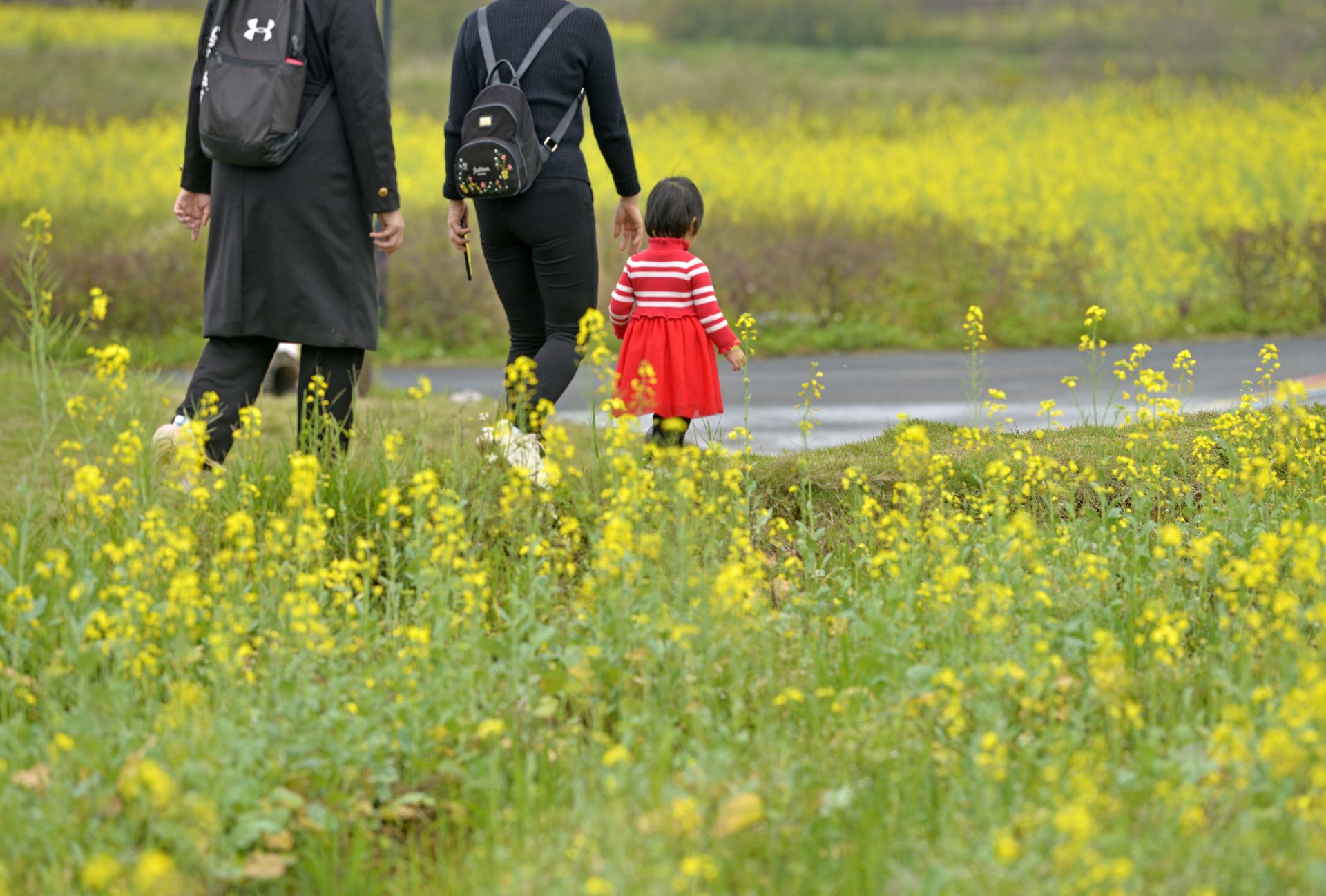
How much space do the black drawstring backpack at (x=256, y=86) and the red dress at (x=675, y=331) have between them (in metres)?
1.31

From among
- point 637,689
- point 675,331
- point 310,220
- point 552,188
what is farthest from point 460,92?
point 637,689

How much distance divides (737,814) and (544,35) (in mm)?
3013

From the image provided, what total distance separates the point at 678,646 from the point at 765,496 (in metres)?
1.62

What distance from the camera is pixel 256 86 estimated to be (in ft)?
14.6

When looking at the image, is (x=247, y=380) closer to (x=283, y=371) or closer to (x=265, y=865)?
(x=265, y=865)

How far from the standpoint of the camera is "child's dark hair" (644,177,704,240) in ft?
16.7

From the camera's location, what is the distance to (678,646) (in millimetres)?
3338

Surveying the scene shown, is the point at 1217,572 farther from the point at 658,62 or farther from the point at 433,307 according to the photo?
the point at 658,62

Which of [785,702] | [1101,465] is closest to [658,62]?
[1101,465]

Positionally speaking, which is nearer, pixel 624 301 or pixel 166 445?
pixel 166 445

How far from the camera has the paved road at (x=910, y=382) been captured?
833cm

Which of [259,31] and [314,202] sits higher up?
[259,31]

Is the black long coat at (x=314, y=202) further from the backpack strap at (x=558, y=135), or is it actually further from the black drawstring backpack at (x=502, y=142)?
the backpack strap at (x=558, y=135)

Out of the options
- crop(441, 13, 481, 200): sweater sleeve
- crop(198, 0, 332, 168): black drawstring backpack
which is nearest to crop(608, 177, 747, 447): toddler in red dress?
crop(441, 13, 481, 200): sweater sleeve
